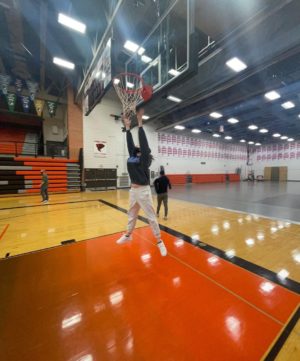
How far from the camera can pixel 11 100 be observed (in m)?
11.1

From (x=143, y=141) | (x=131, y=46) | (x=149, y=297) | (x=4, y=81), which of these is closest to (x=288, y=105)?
(x=131, y=46)

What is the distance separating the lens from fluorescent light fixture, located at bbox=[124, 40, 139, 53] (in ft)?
19.0

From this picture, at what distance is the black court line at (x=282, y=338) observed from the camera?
1.32m

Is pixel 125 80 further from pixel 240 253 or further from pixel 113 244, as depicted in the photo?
pixel 240 253

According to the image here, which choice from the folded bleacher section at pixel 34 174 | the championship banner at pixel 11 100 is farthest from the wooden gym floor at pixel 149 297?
the championship banner at pixel 11 100

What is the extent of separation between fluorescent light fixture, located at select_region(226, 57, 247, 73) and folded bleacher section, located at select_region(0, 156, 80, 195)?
10.1m

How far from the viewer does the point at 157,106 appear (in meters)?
10.9

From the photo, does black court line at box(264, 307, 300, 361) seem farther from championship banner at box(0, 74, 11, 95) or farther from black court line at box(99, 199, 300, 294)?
championship banner at box(0, 74, 11, 95)

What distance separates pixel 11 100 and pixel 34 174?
526 centimetres

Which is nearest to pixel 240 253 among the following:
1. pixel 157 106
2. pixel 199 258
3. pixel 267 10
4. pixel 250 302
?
pixel 199 258

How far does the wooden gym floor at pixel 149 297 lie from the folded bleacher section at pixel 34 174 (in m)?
7.73

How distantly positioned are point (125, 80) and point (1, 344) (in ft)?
18.0

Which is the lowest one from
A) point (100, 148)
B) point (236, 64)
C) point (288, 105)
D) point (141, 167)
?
point (141, 167)

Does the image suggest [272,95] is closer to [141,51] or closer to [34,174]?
[141,51]
